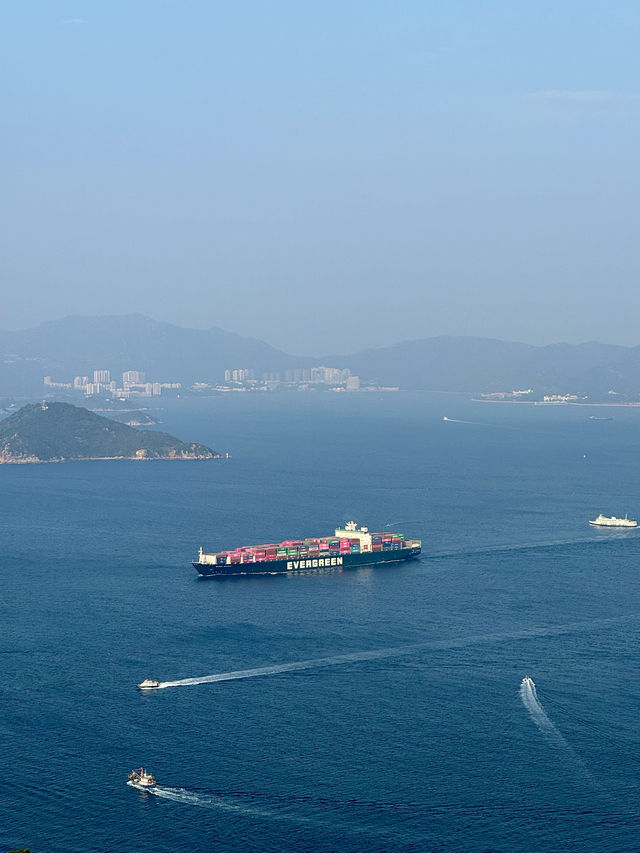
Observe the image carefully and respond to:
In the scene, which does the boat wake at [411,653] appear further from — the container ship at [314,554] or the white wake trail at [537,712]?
the container ship at [314,554]

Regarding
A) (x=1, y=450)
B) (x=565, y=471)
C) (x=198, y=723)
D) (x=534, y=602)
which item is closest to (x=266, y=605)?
(x=534, y=602)

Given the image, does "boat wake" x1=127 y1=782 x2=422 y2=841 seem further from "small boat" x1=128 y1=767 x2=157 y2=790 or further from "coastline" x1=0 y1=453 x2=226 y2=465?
"coastline" x1=0 y1=453 x2=226 y2=465

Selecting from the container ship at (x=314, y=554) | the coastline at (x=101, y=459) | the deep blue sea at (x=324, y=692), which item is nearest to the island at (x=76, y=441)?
the coastline at (x=101, y=459)

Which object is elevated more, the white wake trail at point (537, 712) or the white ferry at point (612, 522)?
the white ferry at point (612, 522)

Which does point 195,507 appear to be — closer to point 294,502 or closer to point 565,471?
point 294,502

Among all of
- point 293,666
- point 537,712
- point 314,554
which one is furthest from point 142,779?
point 314,554
